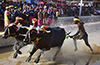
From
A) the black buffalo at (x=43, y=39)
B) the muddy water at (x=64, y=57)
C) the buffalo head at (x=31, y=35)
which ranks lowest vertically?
the muddy water at (x=64, y=57)

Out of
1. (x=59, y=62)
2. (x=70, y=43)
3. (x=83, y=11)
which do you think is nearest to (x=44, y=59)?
(x=59, y=62)

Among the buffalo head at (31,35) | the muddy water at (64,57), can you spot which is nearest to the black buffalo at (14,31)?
the buffalo head at (31,35)

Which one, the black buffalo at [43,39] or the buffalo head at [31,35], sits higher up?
the buffalo head at [31,35]

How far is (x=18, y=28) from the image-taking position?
4.70 metres

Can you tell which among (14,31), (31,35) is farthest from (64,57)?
(14,31)

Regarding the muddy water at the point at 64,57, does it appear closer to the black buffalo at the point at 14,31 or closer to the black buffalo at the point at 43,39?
the black buffalo at the point at 43,39

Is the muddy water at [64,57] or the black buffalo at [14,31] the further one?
the muddy water at [64,57]

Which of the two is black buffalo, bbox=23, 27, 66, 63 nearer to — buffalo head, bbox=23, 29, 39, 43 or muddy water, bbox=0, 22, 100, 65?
buffalo head, bbox=23, 29, 39, 43

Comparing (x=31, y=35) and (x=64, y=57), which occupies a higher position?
(x=31, y=35)

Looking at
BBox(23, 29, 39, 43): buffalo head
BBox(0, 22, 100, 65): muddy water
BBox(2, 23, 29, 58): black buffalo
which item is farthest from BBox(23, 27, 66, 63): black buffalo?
BBox(2, 23, 29, 58): black buffalo

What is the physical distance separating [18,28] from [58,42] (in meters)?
1.66

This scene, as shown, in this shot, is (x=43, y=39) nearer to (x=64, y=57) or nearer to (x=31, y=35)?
(x=31, y=35)

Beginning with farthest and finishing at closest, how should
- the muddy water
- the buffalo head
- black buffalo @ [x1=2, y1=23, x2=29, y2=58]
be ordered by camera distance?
1. the muddy water
2. black buffalo @ [x1=2, y1=23, x2=29, y2=58]
3. the buffalo head

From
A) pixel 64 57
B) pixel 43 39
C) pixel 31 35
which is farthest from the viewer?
pixel 64 57
